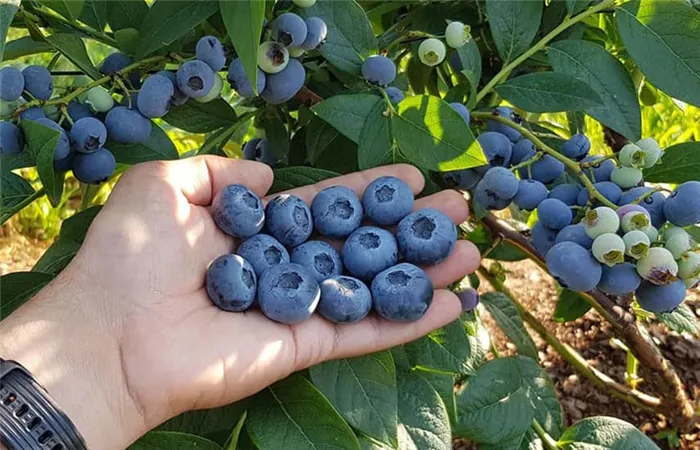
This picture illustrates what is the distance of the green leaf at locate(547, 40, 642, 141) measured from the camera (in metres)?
1.08

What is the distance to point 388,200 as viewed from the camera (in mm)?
1108

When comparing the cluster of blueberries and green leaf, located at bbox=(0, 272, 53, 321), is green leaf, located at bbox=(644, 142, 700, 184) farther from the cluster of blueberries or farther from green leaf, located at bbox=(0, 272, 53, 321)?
green leaf, located at bbox=(0, 272, 53, 321)

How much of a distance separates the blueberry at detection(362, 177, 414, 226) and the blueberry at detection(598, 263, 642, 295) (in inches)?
11.2

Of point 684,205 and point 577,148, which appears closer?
point 684,205

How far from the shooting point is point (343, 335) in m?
1.04

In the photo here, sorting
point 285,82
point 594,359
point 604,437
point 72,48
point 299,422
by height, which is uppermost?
point 72,48

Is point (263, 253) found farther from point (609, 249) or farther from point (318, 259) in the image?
point (609, 249)

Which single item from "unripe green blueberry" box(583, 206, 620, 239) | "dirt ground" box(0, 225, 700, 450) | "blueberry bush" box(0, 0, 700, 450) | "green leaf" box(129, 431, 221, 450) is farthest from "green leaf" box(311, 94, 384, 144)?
"dirt ground" box(0, 225, 700, 450)

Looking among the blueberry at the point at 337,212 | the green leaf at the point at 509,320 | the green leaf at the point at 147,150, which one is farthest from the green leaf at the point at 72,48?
the green leaf at the point at 509,320

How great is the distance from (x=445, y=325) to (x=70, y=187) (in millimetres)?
2311

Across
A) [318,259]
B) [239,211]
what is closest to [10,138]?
[239,211]

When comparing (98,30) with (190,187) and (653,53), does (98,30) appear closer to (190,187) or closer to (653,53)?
(190,187)

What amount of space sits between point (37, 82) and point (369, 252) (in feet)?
1.51

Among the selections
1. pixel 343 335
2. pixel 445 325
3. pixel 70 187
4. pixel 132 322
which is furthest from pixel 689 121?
pixel 70 187
